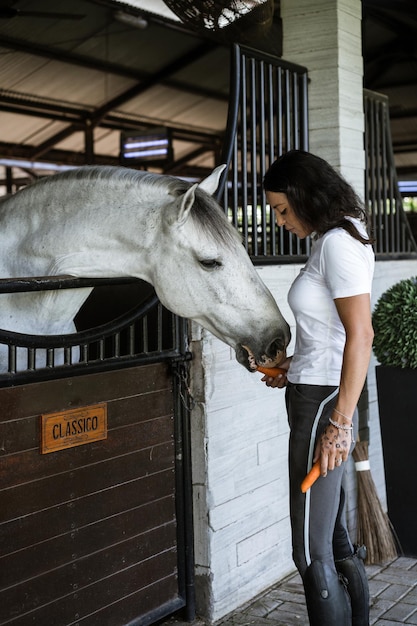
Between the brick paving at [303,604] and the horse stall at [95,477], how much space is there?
9.6 inches

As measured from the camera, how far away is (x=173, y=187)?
2252mm

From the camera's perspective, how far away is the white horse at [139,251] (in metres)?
2.19

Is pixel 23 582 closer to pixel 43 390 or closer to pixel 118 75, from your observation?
pixel 43 390

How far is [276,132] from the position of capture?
3.53m

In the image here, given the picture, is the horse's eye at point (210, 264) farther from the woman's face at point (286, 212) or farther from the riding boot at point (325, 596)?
the riding boot at point (325, 596)

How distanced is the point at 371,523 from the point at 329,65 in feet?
6.94

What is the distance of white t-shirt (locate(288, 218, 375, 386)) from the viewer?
1974 mm

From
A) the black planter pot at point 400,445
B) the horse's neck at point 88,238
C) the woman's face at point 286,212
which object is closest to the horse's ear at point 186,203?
the horse's neck at point 88,238

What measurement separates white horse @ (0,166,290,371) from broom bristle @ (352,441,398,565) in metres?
1.51

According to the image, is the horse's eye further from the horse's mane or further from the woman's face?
the woman's face

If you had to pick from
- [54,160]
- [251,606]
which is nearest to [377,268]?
[251,606]

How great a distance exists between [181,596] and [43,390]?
3.47 feet

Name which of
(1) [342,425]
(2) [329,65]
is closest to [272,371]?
(1) [342,425]

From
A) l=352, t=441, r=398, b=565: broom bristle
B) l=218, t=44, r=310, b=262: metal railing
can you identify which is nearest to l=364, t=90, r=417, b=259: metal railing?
l=218, t=44, r=310, b=262: metal railing
